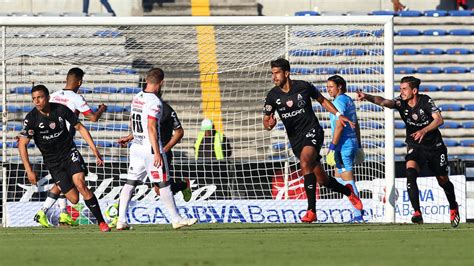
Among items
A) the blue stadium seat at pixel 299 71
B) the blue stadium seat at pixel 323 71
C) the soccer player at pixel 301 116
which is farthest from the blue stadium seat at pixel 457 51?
the soccer player at pixel 301 116

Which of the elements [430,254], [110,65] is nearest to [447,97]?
[110,65]

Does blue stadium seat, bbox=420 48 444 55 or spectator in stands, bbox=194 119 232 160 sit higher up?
blue stadium seat, bbox=420 48 444 55

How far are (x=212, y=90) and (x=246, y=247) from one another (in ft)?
31.8

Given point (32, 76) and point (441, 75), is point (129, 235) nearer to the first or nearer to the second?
point (32, 76)

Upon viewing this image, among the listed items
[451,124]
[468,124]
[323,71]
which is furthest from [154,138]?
[468,124]

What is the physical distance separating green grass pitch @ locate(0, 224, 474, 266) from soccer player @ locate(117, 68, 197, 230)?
0.35 m

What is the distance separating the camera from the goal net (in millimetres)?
17281

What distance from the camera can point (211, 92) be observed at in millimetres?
20219

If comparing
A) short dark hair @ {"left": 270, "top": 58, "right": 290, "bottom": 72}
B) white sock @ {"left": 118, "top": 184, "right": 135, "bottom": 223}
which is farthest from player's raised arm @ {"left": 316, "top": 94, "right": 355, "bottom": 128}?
white sock @ {"left": 118, "top": 184, "right": 135, "bottom": 223}

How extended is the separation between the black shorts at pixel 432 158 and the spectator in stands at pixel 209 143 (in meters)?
4.53

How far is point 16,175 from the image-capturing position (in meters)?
18.0

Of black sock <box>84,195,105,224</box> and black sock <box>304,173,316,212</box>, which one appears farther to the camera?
black sock <box>304,173,316,212</box>

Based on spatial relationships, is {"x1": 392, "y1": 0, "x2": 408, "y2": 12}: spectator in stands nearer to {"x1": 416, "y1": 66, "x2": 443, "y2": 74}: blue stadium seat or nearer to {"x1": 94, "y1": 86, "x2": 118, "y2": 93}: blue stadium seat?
{"x1": 416, "y1": 66, "x2": 443, "y2": 74}: blue stadium seat

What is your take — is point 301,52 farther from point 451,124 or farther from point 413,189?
point 451,124
